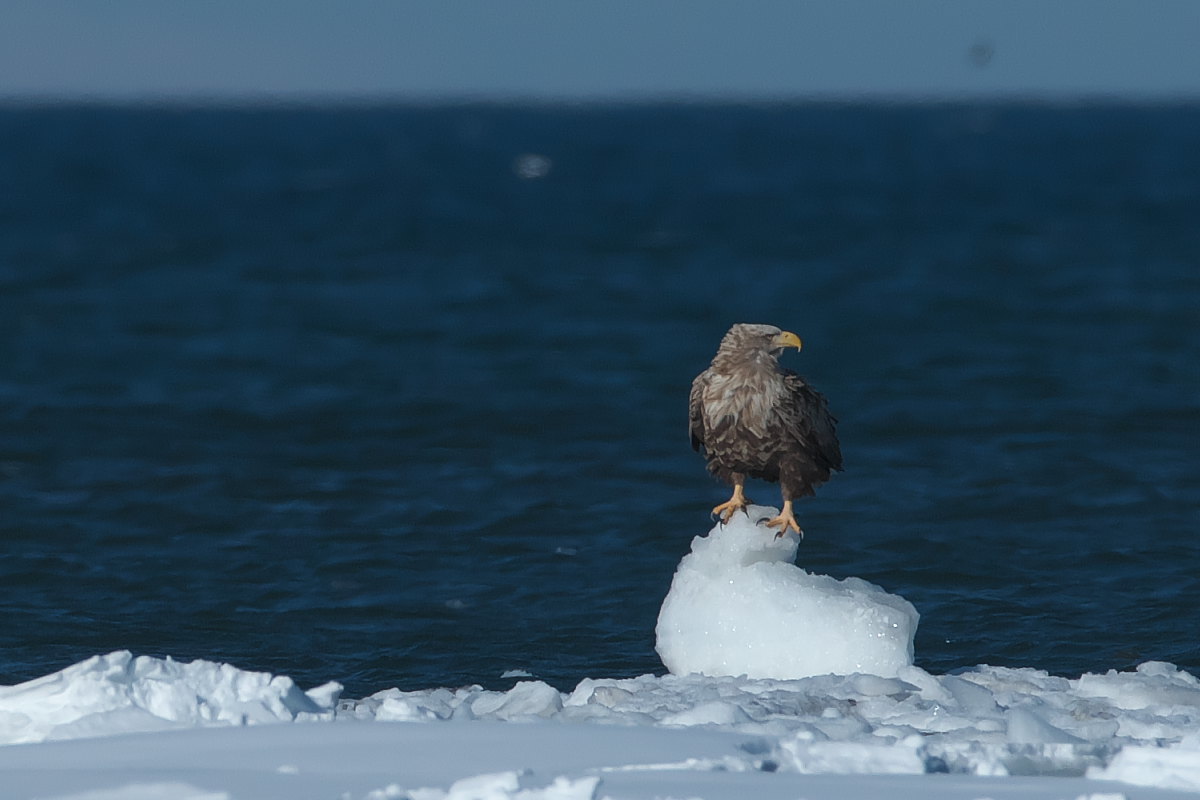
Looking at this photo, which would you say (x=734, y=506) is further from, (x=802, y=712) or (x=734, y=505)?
(x=802, y=712)

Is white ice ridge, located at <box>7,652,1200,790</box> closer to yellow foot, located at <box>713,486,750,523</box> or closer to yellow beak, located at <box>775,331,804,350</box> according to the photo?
yellow foot, located at <box>713,486,750,523</box>

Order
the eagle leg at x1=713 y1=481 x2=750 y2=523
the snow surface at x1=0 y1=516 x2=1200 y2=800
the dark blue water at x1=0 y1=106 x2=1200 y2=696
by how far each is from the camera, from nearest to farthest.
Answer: the snow surface at x1=0 y1=516 x2=1200 y2=800 < the eagle leg at x1=713 y1=481 x2=750 y2=523 < the dark blue water at x1=0 y1=106 x2=1200 y2=696

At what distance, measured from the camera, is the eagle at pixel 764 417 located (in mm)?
7914

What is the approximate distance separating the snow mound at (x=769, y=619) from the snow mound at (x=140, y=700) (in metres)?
2.17

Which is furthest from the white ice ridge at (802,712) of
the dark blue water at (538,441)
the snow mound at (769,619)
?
the dark blue water at (538,441)

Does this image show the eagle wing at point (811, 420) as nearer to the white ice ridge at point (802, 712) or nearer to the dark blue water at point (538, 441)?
the white ice ridge at point (802, 712)

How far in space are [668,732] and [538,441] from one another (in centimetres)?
948

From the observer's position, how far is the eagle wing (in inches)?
314

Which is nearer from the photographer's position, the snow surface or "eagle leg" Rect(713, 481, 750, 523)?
the snow surface

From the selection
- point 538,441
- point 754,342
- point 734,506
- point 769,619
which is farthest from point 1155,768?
point 538,441

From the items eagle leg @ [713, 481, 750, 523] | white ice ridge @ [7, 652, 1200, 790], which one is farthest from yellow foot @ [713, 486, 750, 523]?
white ice ridge @ [7, 652, 1200, 790]

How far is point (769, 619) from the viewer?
7793mm

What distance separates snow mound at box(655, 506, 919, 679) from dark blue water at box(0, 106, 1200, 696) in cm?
108

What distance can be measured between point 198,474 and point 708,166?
237 ft
